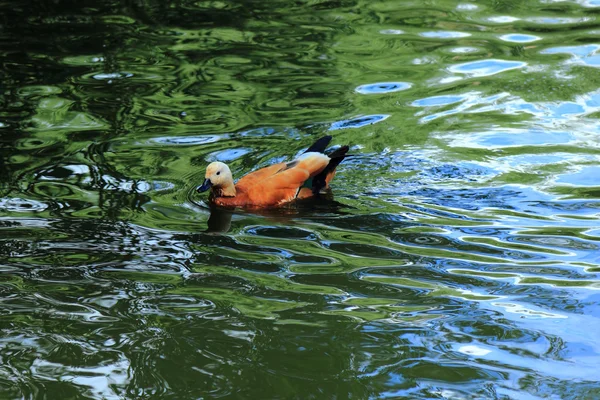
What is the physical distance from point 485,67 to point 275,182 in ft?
15.0

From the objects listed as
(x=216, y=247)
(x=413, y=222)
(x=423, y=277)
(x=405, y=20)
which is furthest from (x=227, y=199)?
(x=405, y=20)

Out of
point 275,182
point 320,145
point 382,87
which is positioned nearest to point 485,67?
point 382,87

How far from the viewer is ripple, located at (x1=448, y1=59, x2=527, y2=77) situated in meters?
11.5

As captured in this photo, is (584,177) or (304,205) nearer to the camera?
(304,205)

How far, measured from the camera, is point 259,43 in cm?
1265

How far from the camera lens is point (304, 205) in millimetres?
8258

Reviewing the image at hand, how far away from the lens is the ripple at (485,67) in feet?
37.7

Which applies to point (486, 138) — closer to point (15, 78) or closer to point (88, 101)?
point (88, 101)

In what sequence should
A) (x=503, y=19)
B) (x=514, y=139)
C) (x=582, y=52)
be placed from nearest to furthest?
(x=514, y=139)
(x=582, y=52)
(x=503, y=19)

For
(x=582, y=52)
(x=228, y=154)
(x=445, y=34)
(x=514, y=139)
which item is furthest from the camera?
(x=445, y=34)

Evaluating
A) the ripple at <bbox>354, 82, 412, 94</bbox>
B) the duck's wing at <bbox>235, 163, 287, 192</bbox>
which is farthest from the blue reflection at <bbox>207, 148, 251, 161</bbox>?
the ripple at <bbox>354, 82, 412, 94</bbox>

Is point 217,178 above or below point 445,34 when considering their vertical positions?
below

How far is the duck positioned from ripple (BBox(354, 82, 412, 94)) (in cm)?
243

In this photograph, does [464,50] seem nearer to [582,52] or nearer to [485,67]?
[485,67]
